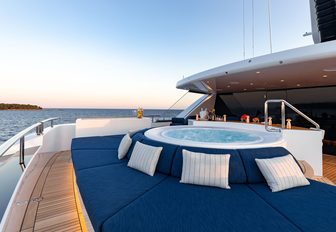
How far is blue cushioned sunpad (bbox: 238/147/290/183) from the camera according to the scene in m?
1.93

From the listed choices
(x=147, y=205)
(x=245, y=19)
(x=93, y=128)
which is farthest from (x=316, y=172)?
(x=245, y=19)

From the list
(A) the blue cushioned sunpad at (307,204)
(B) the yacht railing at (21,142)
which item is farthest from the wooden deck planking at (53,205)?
(A) the blue cushioned sunpad at (307,204)

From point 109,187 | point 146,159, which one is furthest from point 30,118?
point 109,187

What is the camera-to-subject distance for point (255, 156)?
2.05 meters

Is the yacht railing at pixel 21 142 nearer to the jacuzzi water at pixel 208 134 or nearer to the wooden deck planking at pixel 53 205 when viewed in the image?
the wooden deck planking at pixel 53 205

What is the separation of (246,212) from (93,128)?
14.6ft

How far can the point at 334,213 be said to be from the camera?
1329 millimetres

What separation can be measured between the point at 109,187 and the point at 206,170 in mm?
1021

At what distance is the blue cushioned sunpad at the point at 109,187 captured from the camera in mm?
1353

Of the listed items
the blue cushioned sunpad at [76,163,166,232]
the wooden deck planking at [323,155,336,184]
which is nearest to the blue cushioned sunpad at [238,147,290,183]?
the blue cushioned sunpad at [76,163,166,232]

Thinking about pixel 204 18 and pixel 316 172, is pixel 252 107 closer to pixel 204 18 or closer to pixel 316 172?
pixel 204 18

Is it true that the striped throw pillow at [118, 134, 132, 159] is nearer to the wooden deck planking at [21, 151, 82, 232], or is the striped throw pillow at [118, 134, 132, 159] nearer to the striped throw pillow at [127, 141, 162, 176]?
the striped throw pillow at [127, 141, 162, 176]

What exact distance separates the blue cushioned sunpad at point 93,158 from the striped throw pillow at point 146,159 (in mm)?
382

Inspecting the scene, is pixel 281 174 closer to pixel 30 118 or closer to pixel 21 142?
pixel 21 142
